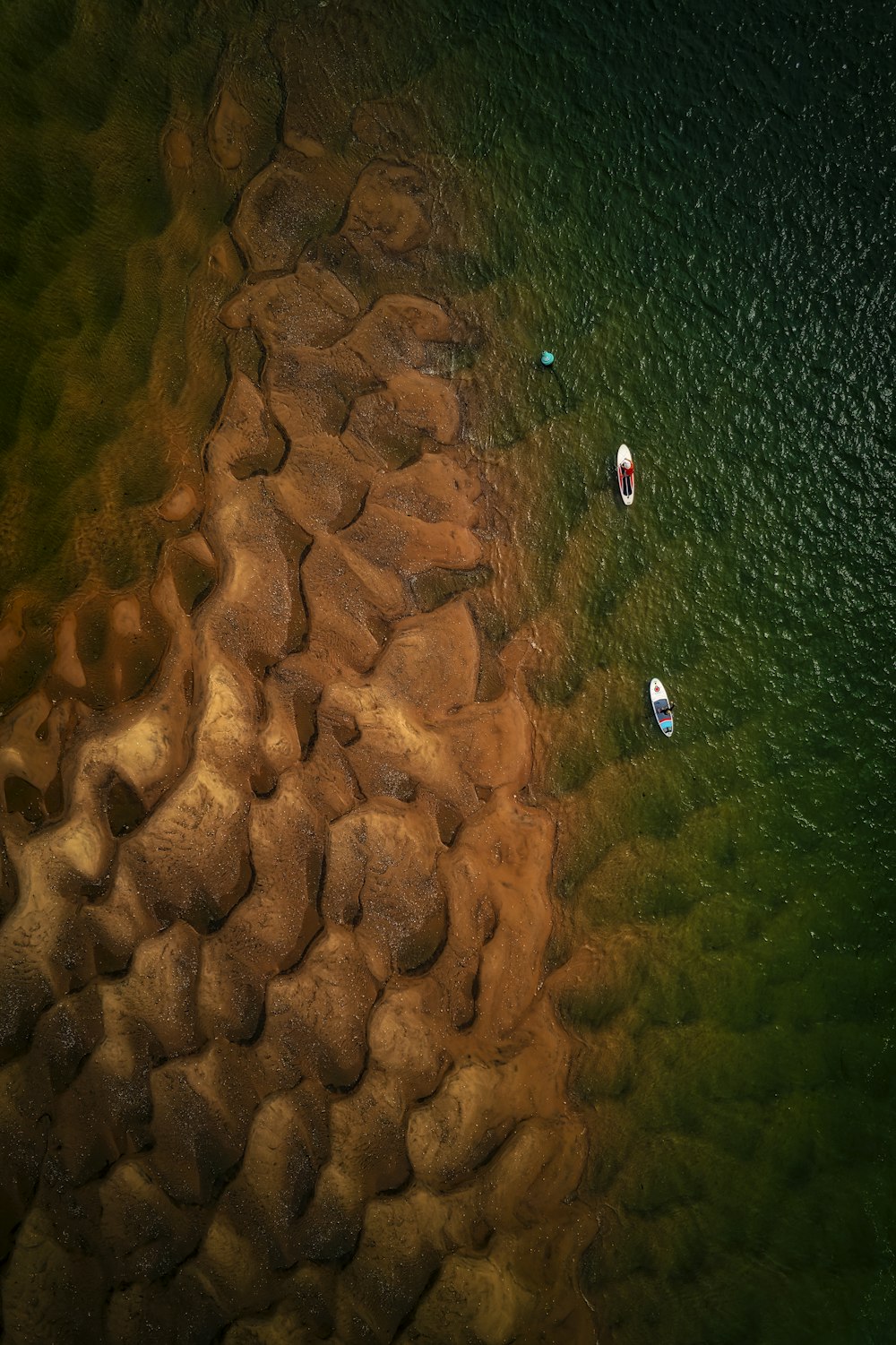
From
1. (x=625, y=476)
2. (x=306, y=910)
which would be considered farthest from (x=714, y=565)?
(x=306, y=910)

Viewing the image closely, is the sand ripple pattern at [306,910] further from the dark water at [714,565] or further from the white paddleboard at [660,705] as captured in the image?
the white paddleboard at [660,705]

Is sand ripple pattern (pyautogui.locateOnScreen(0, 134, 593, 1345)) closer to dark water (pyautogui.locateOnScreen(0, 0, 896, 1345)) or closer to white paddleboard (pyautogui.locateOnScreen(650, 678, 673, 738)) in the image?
dark water (pyautogui.locateOnScreen(0, 0, 896, 1345))

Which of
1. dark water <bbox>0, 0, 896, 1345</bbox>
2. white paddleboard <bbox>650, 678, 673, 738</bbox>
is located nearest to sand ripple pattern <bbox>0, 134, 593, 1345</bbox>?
dark water <bbox>0, 0, 896, 1345</bbox>

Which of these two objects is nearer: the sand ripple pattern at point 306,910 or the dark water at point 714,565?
the sand ripple pattern at point 306,910

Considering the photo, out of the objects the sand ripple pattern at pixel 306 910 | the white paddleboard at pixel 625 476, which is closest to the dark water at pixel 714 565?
the white paddleboard at pixel 625 476

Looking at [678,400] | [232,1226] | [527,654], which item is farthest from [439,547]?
[232,1226]

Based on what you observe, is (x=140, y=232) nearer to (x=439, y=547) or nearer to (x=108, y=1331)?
(x=439, y=547)
